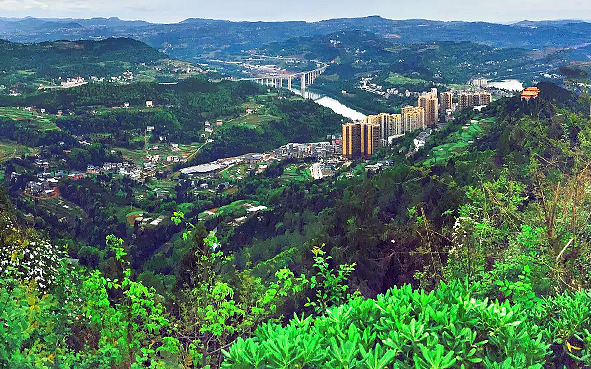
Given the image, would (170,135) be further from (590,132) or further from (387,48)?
(387,48)

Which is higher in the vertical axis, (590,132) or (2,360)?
(590,132)

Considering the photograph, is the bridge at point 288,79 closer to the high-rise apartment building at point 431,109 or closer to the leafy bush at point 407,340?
the high-rise apartment building at point 431,109

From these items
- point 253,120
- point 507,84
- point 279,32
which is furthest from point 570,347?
point 279,32

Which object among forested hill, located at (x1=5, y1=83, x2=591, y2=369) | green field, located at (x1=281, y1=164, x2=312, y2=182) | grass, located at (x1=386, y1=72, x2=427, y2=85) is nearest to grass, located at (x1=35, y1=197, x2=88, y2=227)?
green field, located at (x1=281, y1=164, x2=312, y2=182)

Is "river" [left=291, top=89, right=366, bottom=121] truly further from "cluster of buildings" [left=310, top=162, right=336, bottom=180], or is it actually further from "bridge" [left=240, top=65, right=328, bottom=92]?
"cluster of buildings" [left=310, top=162, right=336, bottom=180]

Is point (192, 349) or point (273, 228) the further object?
point (273, 228)

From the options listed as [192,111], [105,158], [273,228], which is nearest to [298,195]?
[273,228]
